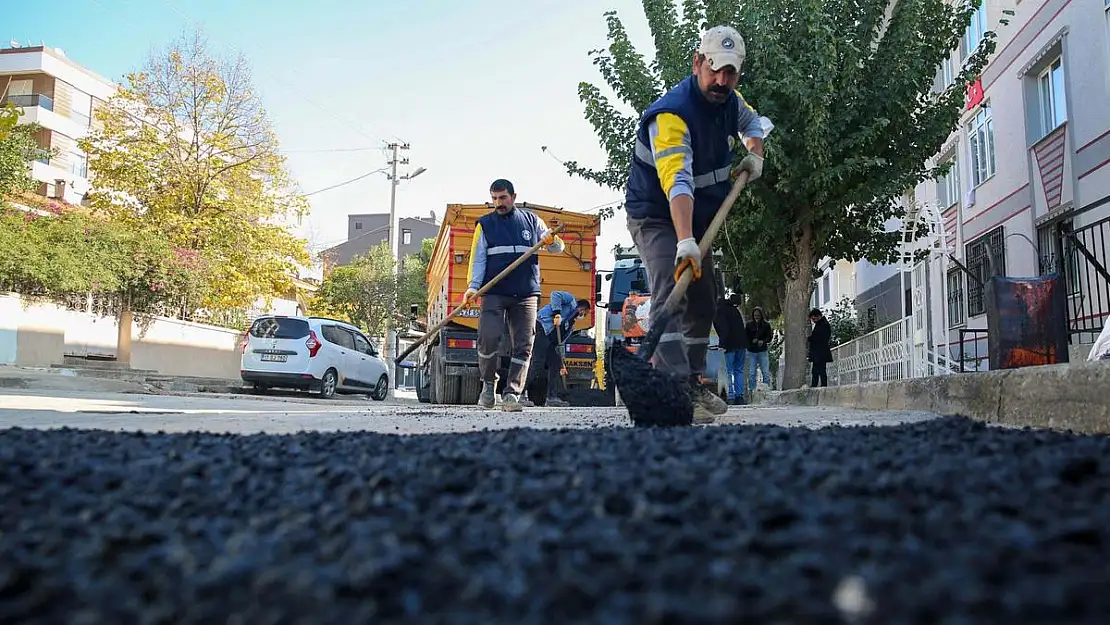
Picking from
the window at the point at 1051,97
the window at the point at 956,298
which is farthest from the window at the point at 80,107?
the window at the point at 1051,97

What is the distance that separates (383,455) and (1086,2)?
11.8 meters

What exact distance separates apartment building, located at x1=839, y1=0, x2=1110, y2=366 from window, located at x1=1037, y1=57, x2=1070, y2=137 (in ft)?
0.08

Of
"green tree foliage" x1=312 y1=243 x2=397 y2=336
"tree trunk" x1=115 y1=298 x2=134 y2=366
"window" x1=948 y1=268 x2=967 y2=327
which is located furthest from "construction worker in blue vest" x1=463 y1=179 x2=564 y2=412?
"green tree foliage" x1=312 y1=243 x2=397 y2=336

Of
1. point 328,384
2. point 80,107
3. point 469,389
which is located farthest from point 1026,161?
point 80,107

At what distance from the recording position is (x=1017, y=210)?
12773 millimetres

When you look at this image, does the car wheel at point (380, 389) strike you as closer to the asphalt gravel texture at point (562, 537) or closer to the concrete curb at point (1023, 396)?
the concrete curb at point (1023, 396)

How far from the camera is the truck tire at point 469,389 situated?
12195 mm

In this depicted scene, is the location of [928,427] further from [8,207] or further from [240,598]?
[8,207]

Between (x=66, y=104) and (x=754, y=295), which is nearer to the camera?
(x=754, y=295)

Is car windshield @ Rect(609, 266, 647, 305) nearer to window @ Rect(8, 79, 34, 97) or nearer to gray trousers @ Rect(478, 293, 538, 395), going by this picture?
gray trousers @ Rect(478, 293, 538, 395)

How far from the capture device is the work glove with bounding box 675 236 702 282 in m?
3.99

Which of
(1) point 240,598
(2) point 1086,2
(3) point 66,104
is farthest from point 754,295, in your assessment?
(3) point 66,104

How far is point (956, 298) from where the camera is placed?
14.6 meters

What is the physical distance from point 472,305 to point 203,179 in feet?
43.9
